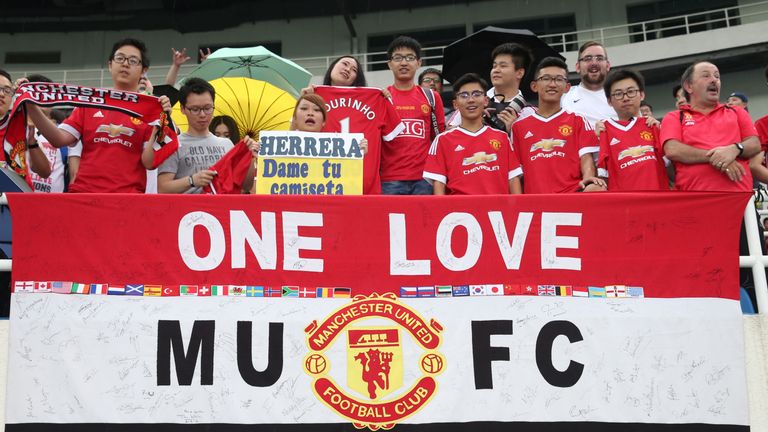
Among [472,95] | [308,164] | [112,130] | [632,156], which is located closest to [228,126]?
[112,130]

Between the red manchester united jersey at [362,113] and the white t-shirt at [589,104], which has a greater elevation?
the white t-shirt at [589,104]

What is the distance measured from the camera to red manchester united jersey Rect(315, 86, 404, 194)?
209 inches

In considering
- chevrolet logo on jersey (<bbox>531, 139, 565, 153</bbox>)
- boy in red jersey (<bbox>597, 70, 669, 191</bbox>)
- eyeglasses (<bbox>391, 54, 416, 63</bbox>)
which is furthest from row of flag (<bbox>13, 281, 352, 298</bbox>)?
eyeglasses (<bbox>391, 54, 416, 63</bbox>)

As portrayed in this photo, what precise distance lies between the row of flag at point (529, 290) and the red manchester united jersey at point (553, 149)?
1104 mm

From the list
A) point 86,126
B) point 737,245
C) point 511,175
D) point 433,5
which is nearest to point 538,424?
point 737,245

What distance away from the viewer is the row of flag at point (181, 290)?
3.83 m

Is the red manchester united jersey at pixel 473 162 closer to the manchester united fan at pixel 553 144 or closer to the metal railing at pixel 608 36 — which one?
the manchester united fan at pixel 553 144

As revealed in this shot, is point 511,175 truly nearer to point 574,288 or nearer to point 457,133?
point 457,133

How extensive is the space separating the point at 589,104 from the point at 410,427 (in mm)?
3560

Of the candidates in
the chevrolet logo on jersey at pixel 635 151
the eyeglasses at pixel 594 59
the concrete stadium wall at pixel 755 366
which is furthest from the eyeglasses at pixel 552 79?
the concrete stadium wall at pixel 755 366

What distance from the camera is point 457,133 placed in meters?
5.02

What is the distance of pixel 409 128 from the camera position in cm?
547

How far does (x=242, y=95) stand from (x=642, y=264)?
17.0 feet

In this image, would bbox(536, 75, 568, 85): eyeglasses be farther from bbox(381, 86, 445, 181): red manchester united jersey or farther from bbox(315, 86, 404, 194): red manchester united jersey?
bbox(315, 86, 404, 194): red manchester united jersey
